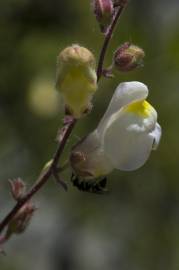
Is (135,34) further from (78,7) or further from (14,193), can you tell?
(14,193)

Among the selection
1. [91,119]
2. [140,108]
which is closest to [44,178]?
[140,108]

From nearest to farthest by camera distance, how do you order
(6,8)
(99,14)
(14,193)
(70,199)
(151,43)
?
1. (99,14)
2. (14,193)
3. (6,8)
4. (151,43)
5. (70,199)

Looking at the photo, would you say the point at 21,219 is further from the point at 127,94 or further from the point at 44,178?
the point at 127,94

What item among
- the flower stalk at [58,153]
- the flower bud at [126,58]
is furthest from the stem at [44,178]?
the flower bud at [126,58]

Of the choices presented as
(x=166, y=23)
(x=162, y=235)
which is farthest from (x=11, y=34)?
(x=162, y=235)

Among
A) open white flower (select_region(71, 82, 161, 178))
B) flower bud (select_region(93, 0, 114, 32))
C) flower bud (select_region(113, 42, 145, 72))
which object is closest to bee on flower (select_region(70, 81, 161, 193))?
open white flower (select_region(71, 82, 161, 178))

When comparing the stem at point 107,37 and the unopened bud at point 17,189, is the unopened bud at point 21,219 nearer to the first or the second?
the unopened bud at point 17,189
